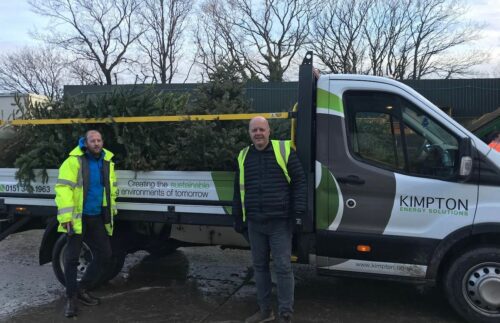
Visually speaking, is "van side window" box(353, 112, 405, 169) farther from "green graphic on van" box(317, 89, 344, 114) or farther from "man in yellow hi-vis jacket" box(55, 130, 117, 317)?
"man in yellow hi-vis jacket" box(55, 130, 117, 317)

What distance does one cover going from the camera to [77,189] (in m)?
4.41

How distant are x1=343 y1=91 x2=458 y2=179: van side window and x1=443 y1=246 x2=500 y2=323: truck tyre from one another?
2.38 ft

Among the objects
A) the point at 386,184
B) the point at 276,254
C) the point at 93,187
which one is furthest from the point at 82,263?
the point at 386,184

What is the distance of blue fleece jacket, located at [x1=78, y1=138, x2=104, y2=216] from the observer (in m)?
4.49

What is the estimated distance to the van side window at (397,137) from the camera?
4.01 m

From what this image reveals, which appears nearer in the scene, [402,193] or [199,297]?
[402,193]

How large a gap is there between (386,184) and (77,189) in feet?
9.05

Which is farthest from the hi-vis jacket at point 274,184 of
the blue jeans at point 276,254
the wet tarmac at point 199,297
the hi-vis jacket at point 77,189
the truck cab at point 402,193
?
the hi-vis jacket at point 77,189

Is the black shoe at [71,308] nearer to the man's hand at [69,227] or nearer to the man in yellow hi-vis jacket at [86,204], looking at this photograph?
the man in yellow hi-vis jacket at [86,204]

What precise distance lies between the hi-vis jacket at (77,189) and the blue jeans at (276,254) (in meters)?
1.43

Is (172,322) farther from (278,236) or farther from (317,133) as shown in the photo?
(317,133)

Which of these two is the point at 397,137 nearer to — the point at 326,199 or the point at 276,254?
the point at 326,199

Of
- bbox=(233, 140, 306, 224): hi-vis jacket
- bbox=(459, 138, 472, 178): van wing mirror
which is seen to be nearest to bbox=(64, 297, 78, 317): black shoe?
bbox=(233, 140, 306, 224): hi-vis jacket

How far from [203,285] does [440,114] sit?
3.15m
